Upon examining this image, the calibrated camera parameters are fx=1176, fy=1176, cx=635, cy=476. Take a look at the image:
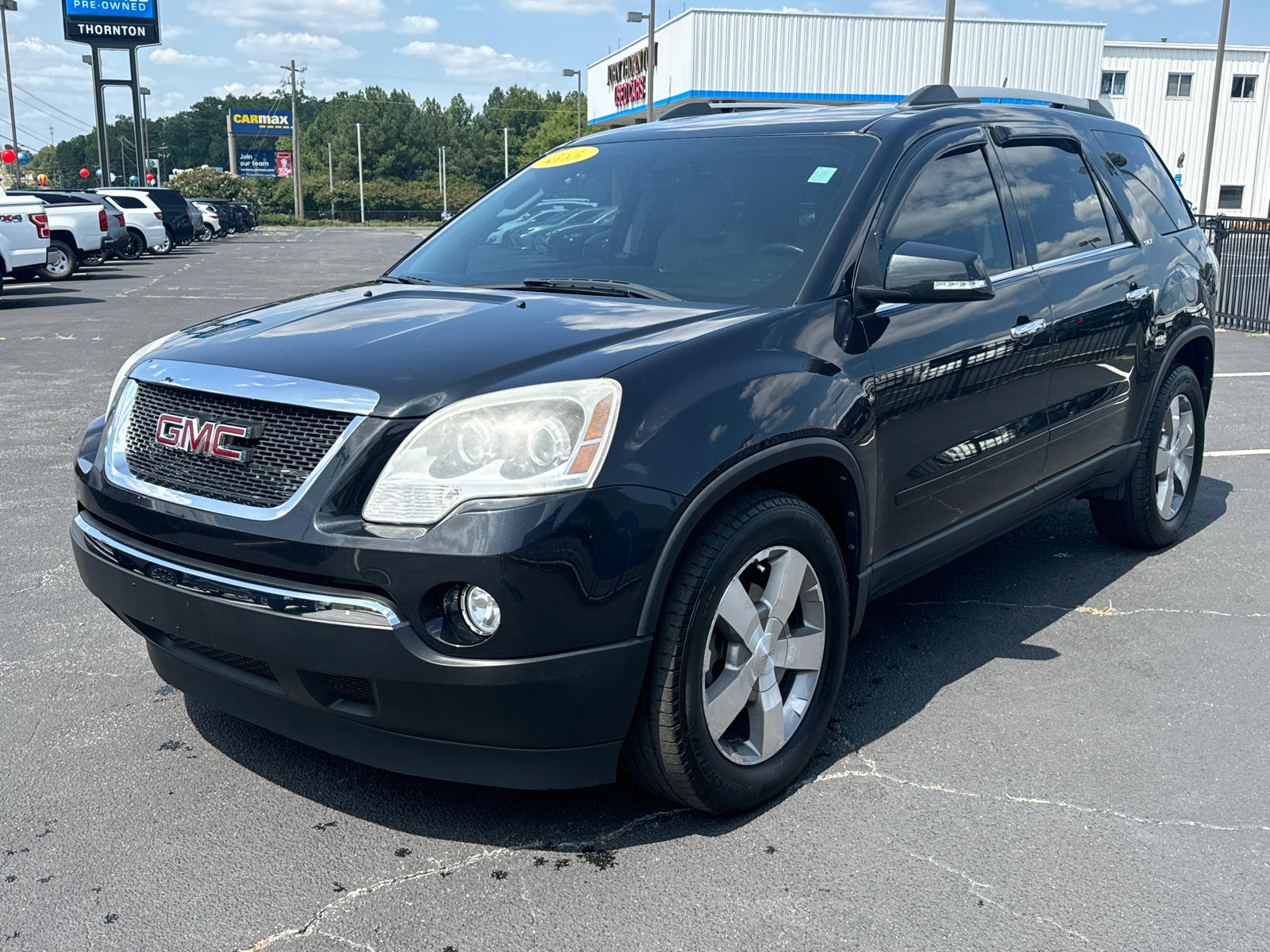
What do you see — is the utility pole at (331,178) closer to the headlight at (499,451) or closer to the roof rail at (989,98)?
the roof rail at (989,98)

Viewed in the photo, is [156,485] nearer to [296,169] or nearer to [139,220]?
[139,220]

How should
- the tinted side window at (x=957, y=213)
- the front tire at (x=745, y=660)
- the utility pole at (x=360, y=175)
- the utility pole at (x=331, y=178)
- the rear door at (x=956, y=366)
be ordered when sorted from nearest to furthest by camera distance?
the front tire at (x=745, y=660) → the rear door at (x=956, y=366) → the tinted side window at (x=957, y=213) → the utility pole at (x=360, y=175) → the utility pole at (x=331, y=178)

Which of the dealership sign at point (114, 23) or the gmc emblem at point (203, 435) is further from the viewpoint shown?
the dealership sign at point (114, 23)

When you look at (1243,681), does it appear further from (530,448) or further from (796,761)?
(530,448)

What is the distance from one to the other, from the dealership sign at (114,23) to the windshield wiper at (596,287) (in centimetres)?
5817

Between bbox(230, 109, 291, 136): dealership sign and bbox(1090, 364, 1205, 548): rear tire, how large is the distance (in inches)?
4616

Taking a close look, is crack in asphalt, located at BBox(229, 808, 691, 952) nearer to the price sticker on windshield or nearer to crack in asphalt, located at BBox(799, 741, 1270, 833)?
crack in asphalt, located at BBox(799, 741, 1270, 833)

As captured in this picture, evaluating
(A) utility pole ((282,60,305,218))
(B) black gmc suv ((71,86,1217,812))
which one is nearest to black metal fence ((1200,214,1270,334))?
Answer: (B) black gmc suv ((71,86,1217,812))

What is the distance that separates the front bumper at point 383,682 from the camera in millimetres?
2551

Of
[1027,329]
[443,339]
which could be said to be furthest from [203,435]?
[1027,329]

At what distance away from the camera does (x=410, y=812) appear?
3100 millimetres

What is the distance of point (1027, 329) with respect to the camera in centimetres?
400

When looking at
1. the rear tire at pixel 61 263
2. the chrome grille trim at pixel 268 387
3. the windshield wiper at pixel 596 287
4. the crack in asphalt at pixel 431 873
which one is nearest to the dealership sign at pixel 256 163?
the rear tire at pixel 61 263

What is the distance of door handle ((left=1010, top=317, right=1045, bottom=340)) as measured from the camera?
3939mm
